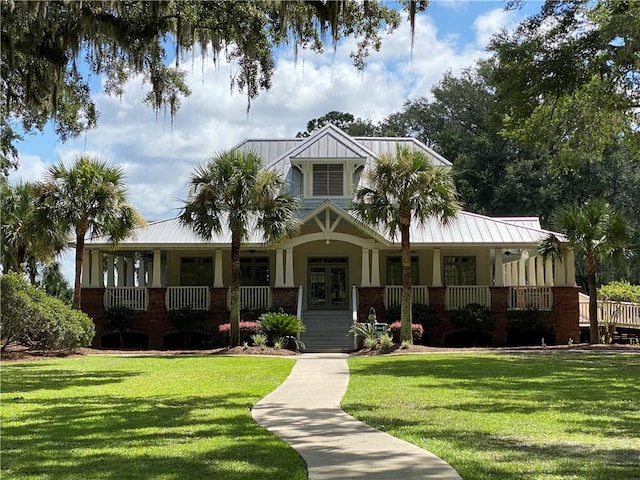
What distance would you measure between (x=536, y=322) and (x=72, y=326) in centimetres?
1639

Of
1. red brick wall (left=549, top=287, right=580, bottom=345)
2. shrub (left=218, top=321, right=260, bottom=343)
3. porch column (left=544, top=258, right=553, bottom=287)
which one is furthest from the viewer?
porch column (left=544, top=258, right=553, bottom=287)

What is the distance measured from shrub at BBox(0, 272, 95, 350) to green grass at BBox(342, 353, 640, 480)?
9.25 meters

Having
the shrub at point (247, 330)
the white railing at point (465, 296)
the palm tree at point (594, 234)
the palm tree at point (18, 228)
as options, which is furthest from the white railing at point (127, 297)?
the palm tree at point (594, 234)

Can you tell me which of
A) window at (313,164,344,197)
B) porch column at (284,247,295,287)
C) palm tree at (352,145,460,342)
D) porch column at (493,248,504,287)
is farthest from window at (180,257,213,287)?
porch column at (493,248,504,287)

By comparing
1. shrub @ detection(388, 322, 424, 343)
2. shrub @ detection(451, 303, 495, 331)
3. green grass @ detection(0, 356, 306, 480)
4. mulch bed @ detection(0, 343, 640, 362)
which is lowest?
mulch bed @ detection(0, 343, 640, 362)

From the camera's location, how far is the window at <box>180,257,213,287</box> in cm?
3111

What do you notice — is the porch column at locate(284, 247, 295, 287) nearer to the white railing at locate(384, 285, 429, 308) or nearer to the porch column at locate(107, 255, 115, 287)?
the white railing at locate(384, 285, 429, 308)

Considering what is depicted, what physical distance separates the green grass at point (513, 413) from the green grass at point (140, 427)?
5.67ft

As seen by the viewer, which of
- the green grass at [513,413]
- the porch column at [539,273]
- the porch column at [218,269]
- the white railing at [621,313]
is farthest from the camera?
the porch column at [539,273]

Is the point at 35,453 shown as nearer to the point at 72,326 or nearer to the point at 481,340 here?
the point at 72,326

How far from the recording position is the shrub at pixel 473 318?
27.2 m

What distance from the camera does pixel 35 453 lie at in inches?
300

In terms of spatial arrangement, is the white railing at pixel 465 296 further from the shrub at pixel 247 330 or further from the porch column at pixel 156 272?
the porch column at pixel 156 272

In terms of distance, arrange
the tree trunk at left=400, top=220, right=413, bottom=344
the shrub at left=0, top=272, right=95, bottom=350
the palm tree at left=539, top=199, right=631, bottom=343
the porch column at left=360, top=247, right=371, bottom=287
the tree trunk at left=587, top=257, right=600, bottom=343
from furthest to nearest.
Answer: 1. the porch column at left=360, top=247, right=371, bottom=287
2. the tree trunk at left=587, top=257, right=600, bottom=343
3. the palm tree at left=539, top=199, right=631, bottom=343
4. the tree trunk at left=400, top=220, right=413, bottom=344
5. the shrub at left=0, top=272, right=95, bottom=350
